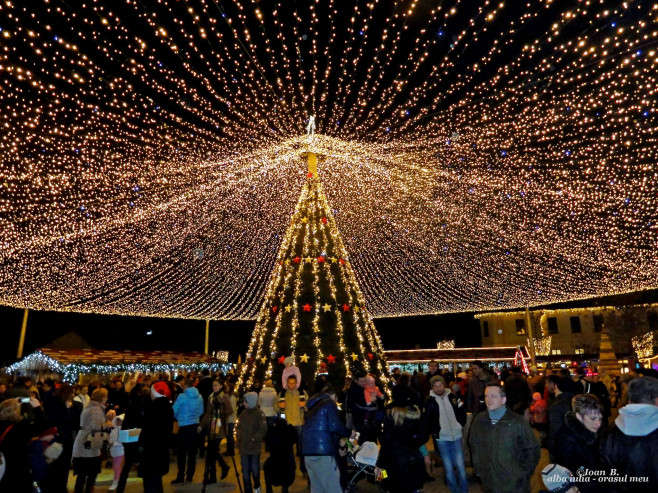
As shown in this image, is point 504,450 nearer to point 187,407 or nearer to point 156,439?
point 156,439

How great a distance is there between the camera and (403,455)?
15.0 feet

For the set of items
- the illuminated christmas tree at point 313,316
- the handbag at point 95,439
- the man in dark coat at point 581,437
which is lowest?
the handbag at point 95,439

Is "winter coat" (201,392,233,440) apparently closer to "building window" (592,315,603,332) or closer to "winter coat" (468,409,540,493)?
"winter coat" (468,409,540,493)

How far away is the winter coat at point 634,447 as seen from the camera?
111 inches

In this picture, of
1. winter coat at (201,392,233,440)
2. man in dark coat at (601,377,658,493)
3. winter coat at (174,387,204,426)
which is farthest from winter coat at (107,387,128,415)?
man in dark coat at (601,377,658,493)

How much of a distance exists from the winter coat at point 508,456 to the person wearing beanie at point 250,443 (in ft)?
11.1

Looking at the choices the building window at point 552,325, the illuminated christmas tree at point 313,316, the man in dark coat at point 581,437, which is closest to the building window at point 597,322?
the building window at point 552,325

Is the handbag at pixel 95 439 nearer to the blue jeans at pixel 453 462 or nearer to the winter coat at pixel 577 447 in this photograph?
the blue jeans at pixel 453 462

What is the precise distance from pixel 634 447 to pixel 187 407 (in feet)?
21.3

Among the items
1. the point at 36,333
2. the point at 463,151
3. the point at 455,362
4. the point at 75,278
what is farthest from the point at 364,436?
the point at 36,333

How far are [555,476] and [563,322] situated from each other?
45780mm

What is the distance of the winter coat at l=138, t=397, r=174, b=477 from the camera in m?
5.65

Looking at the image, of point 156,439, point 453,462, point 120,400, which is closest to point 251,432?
point 156,439

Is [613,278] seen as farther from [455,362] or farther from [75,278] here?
[75,278]
